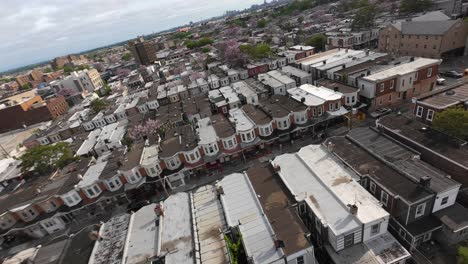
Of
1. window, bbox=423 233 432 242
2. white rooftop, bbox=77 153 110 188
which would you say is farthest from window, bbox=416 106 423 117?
white rooftop, bbox=77 153 110 188

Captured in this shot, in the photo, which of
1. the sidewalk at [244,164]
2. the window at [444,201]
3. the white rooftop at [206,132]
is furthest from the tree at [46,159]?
the window at [444,201]

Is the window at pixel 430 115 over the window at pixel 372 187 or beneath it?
over

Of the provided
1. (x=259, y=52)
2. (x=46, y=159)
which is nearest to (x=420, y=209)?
(x=46, y=159)

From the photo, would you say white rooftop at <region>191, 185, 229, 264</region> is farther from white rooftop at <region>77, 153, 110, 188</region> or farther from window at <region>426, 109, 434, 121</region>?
window at <region>426, 109, 434, 121</region>

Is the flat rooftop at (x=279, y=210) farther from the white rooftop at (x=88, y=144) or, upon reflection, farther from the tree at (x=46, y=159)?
the white rooftop at (x=88, y=144)

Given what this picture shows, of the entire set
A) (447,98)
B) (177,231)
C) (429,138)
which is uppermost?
(447,98)

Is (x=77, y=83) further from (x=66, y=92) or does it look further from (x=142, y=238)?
(x=142, y=238)

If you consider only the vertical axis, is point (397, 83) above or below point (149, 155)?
above
